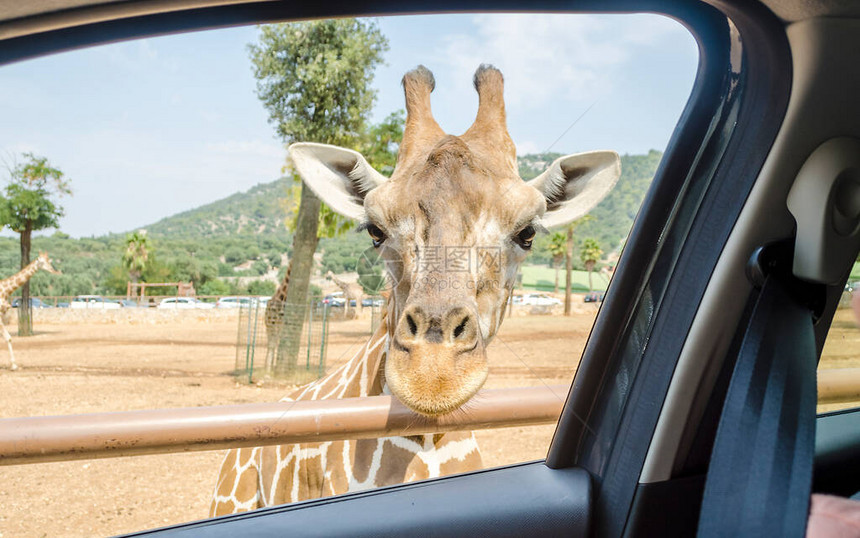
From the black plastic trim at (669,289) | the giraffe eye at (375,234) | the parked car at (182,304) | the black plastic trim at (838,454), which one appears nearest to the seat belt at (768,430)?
the black plastic trim at (669,289)

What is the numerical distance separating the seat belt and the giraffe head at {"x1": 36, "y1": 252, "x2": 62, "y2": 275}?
1511mm

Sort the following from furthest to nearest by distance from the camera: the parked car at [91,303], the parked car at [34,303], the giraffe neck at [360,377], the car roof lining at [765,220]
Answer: the giraffe neck at [360,377]
the parked car at [91,303]
the parked car at [34,303]
the car roof lining at [765,220]

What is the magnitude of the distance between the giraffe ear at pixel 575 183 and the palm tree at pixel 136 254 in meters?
1.05

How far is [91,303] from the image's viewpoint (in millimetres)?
1576

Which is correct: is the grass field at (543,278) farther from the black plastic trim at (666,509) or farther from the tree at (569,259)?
the black plastic trim at (666,509)

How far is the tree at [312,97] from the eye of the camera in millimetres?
1401

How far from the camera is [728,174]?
1.24m

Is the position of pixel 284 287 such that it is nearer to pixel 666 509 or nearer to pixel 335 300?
pixel 335 300

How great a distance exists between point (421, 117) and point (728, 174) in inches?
33.2

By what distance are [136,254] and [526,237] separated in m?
1.05

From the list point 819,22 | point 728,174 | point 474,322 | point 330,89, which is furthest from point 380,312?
point 819,22

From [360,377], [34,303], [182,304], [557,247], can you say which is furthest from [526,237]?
A: [34,303]

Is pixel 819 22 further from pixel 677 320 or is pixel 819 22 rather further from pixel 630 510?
pixel 630 510

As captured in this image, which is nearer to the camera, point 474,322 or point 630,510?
point 630,510
